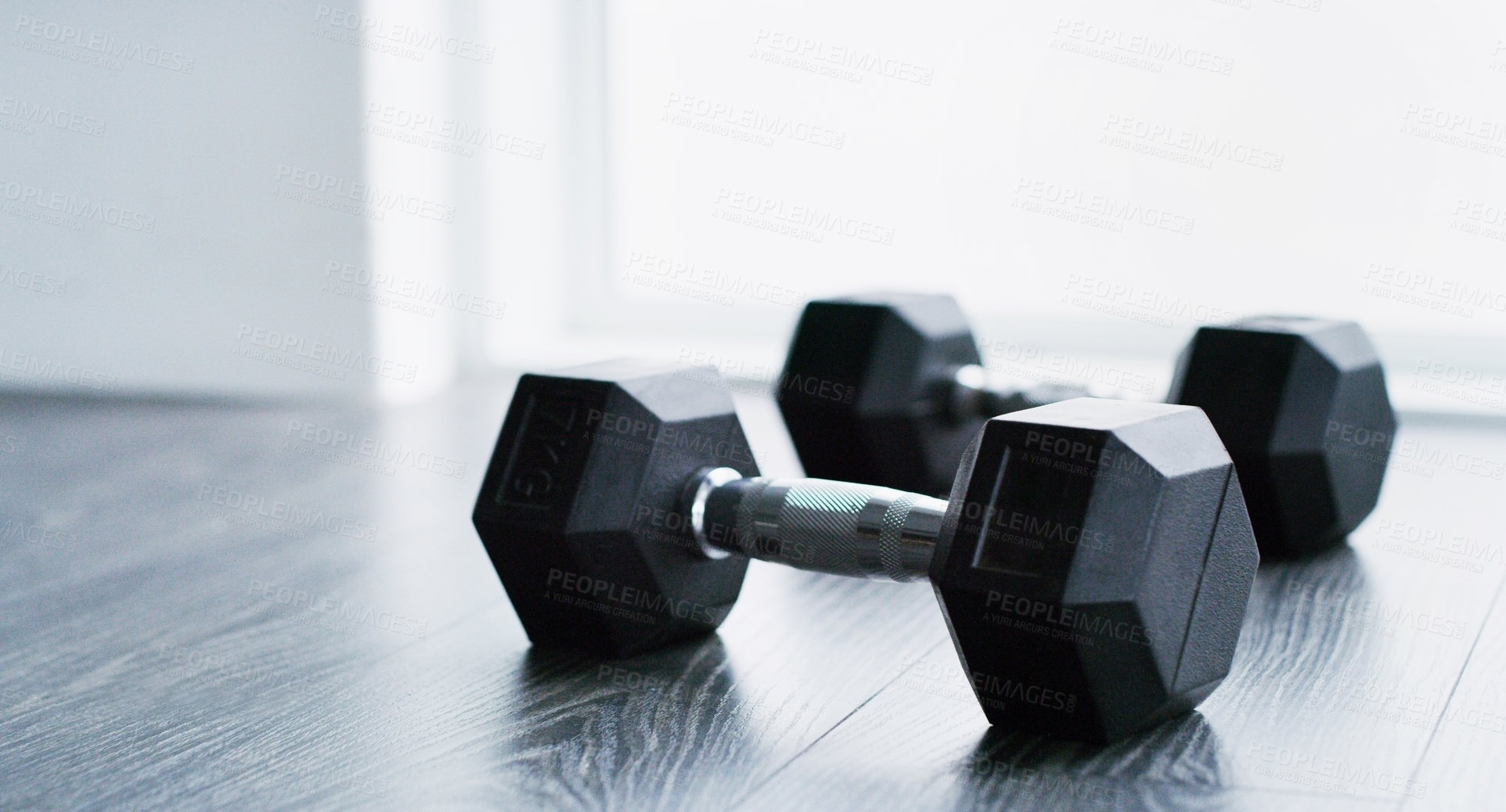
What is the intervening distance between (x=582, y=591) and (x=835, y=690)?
0.17 metres

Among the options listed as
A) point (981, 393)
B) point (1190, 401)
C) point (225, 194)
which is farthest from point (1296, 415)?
point (225, 194)

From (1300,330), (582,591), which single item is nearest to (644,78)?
(1300,330)

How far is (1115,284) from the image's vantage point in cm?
226

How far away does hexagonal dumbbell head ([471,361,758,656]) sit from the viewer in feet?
2.84

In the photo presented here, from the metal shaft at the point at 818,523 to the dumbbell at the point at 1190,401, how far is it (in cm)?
36

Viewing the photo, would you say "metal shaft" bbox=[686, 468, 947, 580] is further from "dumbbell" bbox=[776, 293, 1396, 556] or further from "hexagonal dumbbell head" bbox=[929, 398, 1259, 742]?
"dumbbell" bbox=[776, 293, 1396, 556]

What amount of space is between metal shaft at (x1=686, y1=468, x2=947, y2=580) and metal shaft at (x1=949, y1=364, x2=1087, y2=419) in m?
0.41

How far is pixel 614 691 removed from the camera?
0.85 meters

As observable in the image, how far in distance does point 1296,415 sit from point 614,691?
58 centimetres

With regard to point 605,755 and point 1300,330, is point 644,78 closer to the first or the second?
point 1300,330

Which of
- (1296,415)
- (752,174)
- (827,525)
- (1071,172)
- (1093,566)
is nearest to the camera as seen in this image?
(1093,566)

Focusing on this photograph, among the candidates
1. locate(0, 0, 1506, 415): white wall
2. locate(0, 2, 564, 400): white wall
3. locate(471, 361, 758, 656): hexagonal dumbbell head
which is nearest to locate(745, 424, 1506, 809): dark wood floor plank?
locate(471, 361, 758, 656): hexagonal dumbbell head

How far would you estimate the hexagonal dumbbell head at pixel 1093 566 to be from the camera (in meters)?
0.70

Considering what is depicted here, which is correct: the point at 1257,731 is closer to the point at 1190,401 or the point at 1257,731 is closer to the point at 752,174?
the point at 1190,401
